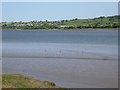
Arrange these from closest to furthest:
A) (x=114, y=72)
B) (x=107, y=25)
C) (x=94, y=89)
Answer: (x=94, y=89), (x=114, y=72), (x=107, y=25)

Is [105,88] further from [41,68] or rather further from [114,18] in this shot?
[114,18]

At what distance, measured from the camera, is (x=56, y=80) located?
79.0ft

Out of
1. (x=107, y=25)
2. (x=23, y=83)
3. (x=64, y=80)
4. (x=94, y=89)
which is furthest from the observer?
(x=107, y=25)

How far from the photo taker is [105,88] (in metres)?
21.0

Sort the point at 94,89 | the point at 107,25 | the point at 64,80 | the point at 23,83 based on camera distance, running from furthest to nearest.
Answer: the point at 107,25, the point at 64,80, the point at 94,89, the point at 23,83

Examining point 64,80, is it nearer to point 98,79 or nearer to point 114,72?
point 98,79

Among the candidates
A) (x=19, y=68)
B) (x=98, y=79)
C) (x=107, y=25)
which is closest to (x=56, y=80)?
(x=98, y=79)

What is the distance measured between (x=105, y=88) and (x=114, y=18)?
163 meters

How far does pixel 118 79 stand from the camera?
79.1 feet

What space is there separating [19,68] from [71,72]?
15.4 feet

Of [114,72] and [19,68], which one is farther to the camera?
[19,68]

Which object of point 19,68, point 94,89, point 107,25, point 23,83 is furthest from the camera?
point 107,25

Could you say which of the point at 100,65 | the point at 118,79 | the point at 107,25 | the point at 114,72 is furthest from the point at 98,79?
the point at 107,25

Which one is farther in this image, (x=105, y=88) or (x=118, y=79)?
(x=118, y=79)
